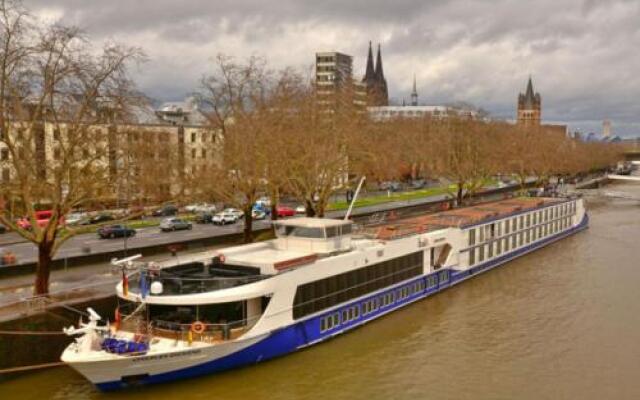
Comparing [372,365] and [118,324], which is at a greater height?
[118,324]

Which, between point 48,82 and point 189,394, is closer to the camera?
point 189,394

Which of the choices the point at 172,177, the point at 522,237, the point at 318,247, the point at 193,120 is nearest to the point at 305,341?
the point at 318,247

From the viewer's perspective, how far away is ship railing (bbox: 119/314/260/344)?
23.0 metres

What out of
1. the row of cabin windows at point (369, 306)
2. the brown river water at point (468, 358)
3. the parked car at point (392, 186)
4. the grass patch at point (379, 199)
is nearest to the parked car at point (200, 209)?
the grass patch at point (379, 199)

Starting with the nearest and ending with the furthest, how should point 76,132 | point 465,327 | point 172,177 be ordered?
point 76,132
point 465,327
point 172,177

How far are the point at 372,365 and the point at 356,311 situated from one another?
4170 mm

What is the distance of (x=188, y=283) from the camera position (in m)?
25.0

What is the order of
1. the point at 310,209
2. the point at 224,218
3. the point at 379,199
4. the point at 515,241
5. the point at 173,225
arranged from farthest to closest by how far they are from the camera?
the point at 379,199, the point at 224,218, the point at 173,225, the point at 515,241, the point at 310,209

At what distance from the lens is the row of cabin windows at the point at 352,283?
2672 centimetres

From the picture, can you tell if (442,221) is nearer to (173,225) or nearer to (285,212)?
(173,225)

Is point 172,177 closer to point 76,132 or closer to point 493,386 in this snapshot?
point 76,132

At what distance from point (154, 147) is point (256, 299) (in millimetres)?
14835

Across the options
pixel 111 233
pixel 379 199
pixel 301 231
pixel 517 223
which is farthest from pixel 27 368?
pixel 379 199

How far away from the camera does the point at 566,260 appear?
160 feet
